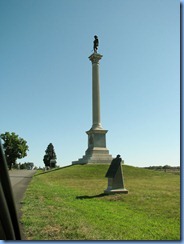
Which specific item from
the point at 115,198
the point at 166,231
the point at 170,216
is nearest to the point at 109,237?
the point at 166,231

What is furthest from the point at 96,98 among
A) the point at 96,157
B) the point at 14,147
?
the point at 14,147

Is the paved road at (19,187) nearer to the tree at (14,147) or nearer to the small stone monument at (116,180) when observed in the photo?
the small stone monument at (116,180)

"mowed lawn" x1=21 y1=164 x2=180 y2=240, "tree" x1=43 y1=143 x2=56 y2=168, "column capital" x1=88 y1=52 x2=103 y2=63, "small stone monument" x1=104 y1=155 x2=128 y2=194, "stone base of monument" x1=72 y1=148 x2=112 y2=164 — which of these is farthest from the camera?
"tree" x1=43 y1=143 x2=56 y2=168

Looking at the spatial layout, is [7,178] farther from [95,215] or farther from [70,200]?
[70,200]

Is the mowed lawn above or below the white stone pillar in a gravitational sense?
below

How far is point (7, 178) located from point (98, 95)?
3840cm

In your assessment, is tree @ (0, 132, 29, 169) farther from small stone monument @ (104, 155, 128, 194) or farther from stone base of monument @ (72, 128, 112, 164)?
small stone monument @ (104, 155, 128, 194)

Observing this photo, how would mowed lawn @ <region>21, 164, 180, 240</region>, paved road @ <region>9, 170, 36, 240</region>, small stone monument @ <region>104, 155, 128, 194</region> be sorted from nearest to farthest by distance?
mowed lawn @ <region>21, 164, 180, 240</region>, paved road @ <region>9, 170, 36, 240</region>, small stone monument @ <region>104, 155, 128, 194</region>

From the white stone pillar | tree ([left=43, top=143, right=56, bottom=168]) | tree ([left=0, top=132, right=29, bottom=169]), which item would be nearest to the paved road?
the white stone pillar

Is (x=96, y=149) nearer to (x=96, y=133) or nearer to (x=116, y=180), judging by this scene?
(x=96, y=133)

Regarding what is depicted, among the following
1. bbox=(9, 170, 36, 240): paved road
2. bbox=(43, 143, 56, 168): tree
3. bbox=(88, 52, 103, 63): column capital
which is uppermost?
bbox=(88, 52, 103, 63): column capital

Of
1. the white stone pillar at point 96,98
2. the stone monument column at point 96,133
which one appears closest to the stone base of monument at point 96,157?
the stone monument column at point 96,133

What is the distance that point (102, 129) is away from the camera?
1550 inches

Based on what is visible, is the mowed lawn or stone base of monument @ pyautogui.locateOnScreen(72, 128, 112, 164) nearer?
the mowed lawn
